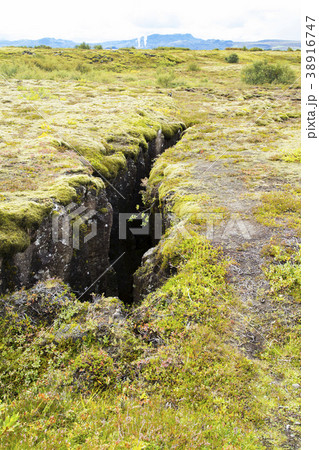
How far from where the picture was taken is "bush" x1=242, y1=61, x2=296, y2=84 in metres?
51.4

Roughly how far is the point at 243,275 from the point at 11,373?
6.47 m

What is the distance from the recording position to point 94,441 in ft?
A: 14.3

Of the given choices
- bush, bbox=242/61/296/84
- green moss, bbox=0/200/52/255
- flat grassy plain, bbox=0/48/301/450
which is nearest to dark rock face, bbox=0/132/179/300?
green moss, bbox=0/200/52/255

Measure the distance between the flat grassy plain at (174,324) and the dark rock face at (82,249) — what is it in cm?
58

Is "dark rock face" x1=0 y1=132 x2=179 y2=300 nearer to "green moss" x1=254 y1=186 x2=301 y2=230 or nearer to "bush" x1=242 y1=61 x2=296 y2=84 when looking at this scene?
"green moss" x1=254 y1=186 x2=301 y2=230

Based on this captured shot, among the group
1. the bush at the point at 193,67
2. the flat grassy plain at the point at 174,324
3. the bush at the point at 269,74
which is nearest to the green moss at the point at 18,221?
the flat grassy plain at the point at 174,324

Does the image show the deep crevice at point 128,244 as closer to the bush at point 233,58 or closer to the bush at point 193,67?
the bush at point 193,67

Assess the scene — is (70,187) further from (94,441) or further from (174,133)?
(174,133)

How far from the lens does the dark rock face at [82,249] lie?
992 cm

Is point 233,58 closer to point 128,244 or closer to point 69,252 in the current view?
point 128,244

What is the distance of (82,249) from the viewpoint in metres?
12.9

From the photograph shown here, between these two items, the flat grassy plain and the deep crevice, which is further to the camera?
the deep crevice

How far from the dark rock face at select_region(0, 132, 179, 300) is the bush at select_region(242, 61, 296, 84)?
4396 centimetres

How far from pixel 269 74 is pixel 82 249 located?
53399mm
